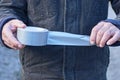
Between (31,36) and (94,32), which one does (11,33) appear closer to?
(31,36)

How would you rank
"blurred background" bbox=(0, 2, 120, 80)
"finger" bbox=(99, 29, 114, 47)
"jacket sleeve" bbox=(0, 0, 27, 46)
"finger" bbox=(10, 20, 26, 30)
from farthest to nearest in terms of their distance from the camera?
"blurred background" bbox=(0, 2, 120, 80) → "jacket sleeve" bbox=(0, 0, 27, 46) → "finger" bbox=(10, 20, 26, 30) → "finger" bbox=(99, 29, 114, 47)

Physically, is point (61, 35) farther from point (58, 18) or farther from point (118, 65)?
point (118, 65)

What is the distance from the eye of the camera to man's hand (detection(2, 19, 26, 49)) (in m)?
2.05

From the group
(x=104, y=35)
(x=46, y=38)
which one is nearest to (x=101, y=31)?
(x=104, y=35)

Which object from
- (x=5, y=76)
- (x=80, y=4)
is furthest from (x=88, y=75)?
(x=5, y=76)

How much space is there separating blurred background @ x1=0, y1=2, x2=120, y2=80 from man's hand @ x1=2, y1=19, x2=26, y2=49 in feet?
7.67

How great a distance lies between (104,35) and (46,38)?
0.30 meters

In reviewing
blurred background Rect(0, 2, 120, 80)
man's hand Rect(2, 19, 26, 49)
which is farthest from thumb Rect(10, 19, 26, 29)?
blurred background Rect(0, 2, 120, 80)

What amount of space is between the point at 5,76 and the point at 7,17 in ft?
7.96

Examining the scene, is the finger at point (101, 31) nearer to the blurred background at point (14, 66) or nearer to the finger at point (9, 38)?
the finger at point (9, 38)

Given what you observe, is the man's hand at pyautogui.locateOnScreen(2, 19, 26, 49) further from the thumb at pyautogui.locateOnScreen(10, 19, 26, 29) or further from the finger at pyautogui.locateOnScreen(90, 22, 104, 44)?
the finger at pyautogui.locateOnScreen(90, 22, 104, 44)

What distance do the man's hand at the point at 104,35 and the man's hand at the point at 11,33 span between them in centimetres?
35

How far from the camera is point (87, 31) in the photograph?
7.54 ft

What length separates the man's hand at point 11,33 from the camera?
2.05 m
